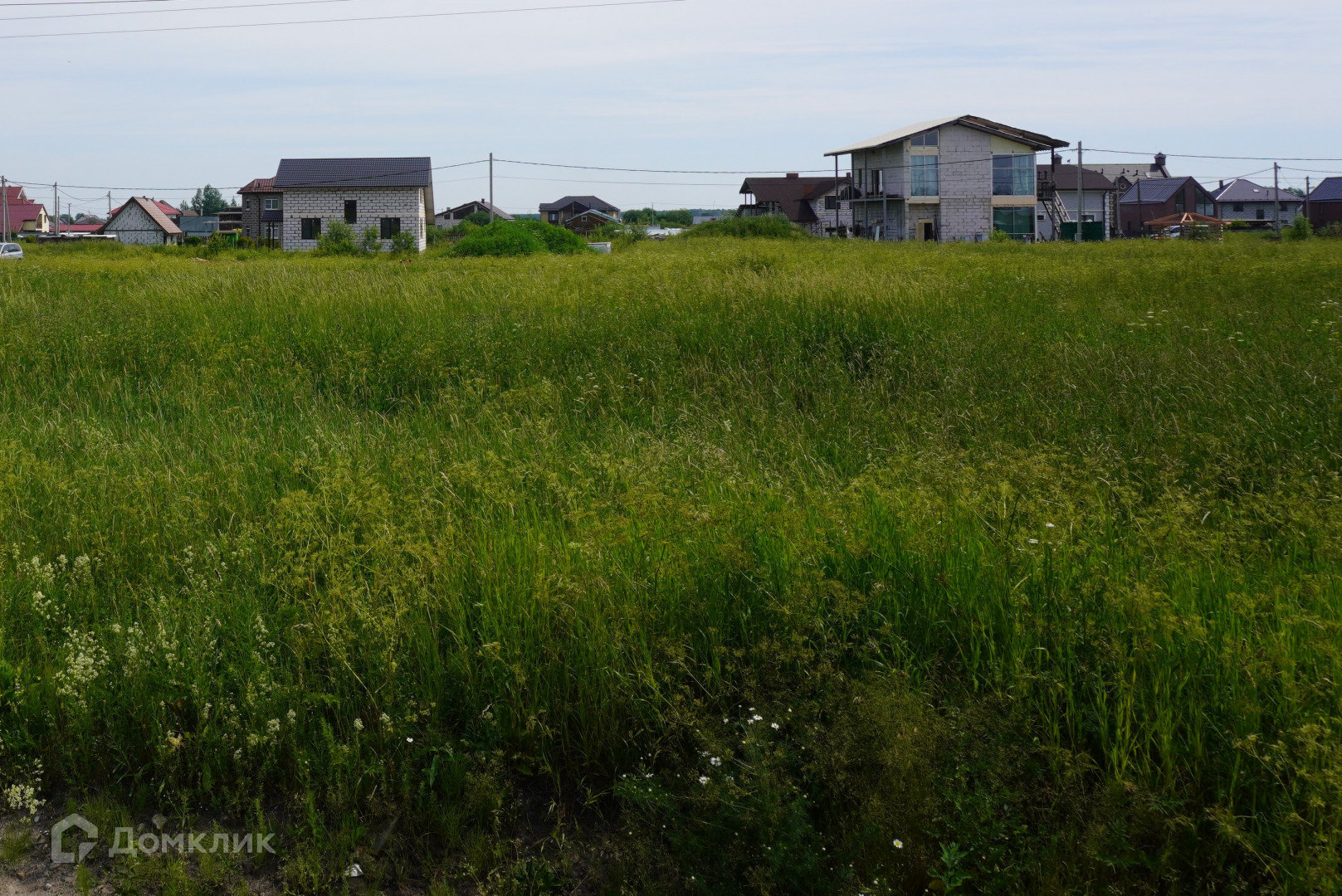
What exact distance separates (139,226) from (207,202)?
7597 centimetres

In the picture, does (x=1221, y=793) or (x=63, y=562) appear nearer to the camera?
(x=1221, y=793)

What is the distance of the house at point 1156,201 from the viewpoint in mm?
80312

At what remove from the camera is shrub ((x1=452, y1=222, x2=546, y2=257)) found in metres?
31.8

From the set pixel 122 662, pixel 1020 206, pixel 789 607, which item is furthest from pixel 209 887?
pixel 1020 206

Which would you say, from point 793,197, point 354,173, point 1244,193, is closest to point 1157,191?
point 1244,193

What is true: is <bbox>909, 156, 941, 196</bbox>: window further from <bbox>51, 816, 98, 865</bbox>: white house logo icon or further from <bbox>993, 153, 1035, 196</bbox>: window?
<bbox>51, 816, 98, 865</bbox>: white house logo icon

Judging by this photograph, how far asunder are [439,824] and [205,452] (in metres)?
3.72

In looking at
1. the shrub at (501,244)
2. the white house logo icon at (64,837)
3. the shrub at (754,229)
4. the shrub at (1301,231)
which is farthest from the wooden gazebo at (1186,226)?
the white house logo icon at (64,837)

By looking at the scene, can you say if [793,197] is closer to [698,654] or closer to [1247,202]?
[1247,202]

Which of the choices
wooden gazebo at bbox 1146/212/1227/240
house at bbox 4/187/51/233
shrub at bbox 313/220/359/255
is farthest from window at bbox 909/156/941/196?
house at bbox 4/187/51/233

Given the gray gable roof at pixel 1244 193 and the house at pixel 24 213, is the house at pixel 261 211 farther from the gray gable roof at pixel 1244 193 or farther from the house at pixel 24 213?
the gray gable roof at pixel 1244 193

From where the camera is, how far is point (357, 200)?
182 ft

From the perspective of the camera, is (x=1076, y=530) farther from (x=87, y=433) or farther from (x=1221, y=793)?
(x=87, y=433)

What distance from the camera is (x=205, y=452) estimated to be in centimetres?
573
